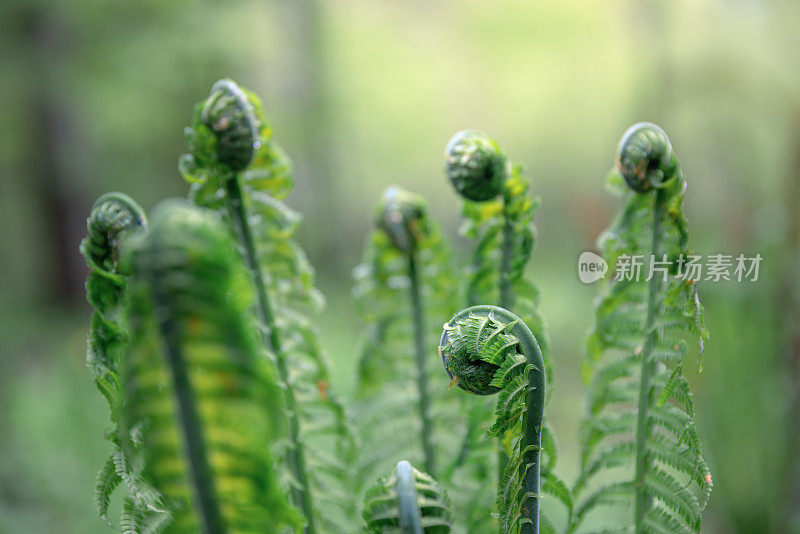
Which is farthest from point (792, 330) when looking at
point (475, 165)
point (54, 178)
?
point (54, 178)

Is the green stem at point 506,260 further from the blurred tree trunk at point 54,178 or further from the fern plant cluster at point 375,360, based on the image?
the blurred tree trunk at point 54,178

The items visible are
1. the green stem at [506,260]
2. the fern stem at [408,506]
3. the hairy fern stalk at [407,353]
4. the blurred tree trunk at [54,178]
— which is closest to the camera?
the fern stem at [408,506]

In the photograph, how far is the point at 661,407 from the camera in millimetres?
679

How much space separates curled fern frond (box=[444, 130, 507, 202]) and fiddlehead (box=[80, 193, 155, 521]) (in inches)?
12.1

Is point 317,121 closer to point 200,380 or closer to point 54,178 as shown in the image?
point 54,178

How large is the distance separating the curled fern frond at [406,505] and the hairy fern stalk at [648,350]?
9.6 inches

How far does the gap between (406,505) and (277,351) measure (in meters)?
0.31

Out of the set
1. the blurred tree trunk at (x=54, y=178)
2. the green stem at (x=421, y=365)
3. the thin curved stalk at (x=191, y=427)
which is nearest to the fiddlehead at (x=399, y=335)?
the green stem at (x=421, y=365)

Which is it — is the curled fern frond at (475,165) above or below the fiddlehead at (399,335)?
above

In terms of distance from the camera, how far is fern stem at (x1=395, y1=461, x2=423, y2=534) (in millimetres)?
465

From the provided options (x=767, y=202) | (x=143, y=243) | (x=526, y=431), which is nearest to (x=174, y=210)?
(x=143, y=243)

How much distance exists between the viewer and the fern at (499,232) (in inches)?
26.9

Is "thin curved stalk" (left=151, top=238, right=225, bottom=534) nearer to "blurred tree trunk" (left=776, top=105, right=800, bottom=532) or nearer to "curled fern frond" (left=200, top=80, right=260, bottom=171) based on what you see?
"curled fern frond" (left=200, top=80, right=260, bottom=171)

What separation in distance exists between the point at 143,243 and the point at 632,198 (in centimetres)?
54
